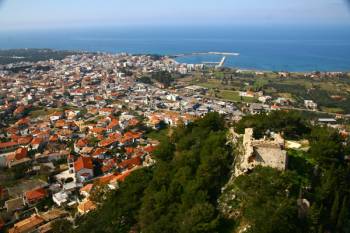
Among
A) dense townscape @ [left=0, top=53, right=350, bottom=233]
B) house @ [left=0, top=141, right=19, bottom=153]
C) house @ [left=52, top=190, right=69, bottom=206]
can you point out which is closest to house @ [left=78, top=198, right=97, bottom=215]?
dense townscape @ [left=0, top=53, right=350, bottom=233]

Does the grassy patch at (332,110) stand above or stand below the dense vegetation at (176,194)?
below

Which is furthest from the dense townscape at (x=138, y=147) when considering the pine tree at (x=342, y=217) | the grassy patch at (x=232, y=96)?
the grassy patch at (x=232, y=96)

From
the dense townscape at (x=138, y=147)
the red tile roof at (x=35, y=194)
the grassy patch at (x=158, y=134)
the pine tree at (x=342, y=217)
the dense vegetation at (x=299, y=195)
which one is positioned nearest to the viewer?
the dense vegetation at (x=299, y=195)

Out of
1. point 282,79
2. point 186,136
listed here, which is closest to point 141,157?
point 186,136

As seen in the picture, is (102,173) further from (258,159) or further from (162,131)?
(258,159)

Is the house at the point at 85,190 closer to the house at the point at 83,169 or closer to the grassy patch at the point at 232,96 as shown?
the house at the point at 83,169
